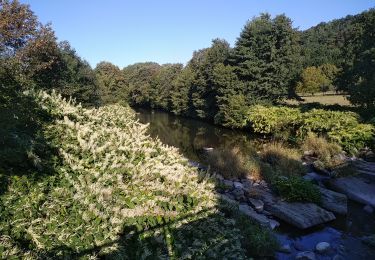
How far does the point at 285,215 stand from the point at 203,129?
24.7m

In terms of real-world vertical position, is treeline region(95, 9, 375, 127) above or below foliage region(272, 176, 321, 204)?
above

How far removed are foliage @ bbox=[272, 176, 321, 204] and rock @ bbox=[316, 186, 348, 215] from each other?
28cm

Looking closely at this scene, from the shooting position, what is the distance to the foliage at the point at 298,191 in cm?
1048

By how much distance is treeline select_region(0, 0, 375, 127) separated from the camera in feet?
58.6

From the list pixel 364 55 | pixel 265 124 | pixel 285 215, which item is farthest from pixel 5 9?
pixel 364 55

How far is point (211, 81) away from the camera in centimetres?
3912

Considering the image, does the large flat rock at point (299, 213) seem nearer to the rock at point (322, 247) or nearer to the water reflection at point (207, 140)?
the rock at point (322, 247)

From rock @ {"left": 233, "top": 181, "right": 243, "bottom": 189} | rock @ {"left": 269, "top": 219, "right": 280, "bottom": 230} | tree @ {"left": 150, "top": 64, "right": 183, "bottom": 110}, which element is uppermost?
tree @ {"left": 150, "top": 64, "right": 183, "bottom": 110}

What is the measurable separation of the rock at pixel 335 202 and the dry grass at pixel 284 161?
201 centimetres

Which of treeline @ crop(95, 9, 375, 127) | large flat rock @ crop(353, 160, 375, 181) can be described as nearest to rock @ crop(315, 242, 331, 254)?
large flat rock @ crop(353, 160, 375, 181)

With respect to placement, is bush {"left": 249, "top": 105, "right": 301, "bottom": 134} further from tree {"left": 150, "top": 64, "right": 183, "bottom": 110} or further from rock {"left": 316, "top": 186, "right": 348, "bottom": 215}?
tree {"left": 150, "top": 64, "right": 183, "bottom": 110}

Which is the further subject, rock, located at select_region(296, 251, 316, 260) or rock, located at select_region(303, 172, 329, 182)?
rock, located at select_region(303, 172, 329, 182)

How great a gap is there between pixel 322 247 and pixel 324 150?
966 centimetres

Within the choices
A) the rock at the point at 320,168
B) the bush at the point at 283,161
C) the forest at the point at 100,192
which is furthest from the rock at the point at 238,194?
the rock at the point at 320,168
